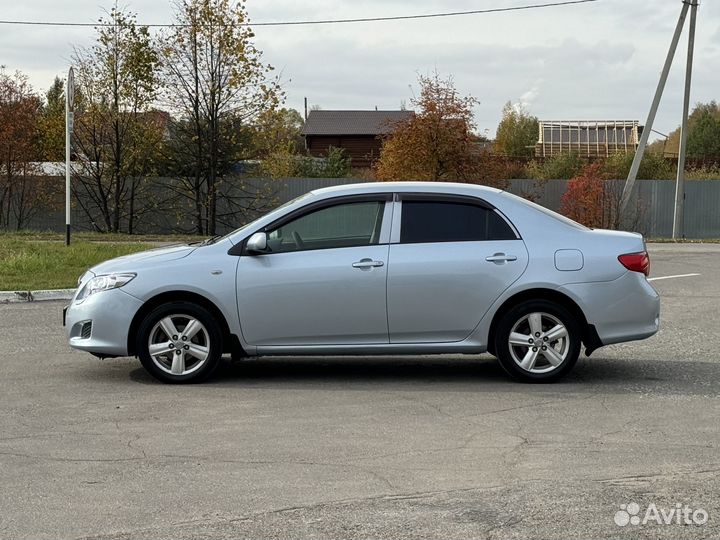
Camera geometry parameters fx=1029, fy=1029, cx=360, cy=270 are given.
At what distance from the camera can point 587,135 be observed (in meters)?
60.2

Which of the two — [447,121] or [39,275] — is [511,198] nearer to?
[39,275]

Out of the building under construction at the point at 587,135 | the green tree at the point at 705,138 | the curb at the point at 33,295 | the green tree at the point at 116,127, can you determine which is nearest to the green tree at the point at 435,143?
the green tree at the point at 116,127

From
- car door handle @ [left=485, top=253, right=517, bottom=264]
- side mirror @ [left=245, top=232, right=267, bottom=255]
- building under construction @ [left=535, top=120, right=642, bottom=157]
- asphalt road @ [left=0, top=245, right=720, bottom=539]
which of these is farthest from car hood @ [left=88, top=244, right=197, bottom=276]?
building under construction @ [left=535, top=120, right=642, bottom=157]

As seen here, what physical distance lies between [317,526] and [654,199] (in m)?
34.8

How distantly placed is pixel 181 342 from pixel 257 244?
101 cm

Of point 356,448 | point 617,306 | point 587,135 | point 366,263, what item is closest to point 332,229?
point 366,263

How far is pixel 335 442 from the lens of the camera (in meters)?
6.46

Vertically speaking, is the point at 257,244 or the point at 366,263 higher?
the point at 257,244

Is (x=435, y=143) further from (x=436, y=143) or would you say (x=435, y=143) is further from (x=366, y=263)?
(x=366, y=263)

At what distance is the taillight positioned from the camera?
8.40 m

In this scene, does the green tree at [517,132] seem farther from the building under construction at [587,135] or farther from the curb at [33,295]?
the curb at [33,295]

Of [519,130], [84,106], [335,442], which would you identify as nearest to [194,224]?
[84,106]

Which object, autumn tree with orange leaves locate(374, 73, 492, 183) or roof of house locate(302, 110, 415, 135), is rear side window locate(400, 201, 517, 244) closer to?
autumn tree with orange leaves locate(374, 73, 492, 183)

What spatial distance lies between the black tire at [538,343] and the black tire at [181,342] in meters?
2.31
